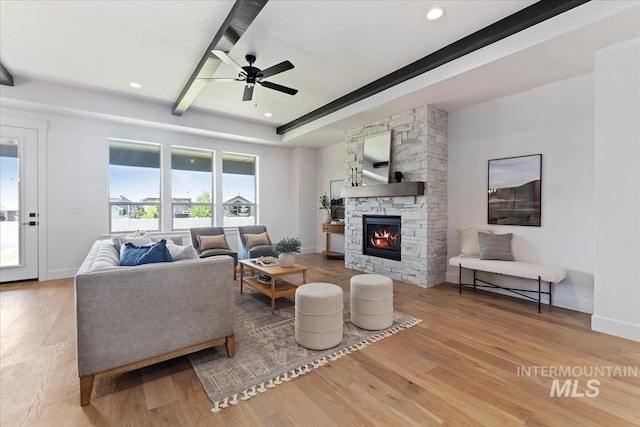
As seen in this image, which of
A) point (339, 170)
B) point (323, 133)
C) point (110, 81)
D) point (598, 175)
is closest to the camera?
point (598, 175)

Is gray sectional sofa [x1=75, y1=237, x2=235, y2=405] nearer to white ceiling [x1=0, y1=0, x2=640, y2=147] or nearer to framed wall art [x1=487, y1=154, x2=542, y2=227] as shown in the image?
white ceiling [x1=0, y1=0, x2=640, y2=147]

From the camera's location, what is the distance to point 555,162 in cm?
357

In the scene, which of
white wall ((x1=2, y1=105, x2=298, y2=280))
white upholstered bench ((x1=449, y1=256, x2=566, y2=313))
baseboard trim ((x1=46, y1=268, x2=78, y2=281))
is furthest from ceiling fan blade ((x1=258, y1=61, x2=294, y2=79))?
baseboard trim ((x1=46, y1=268, x2=78, y2=281))

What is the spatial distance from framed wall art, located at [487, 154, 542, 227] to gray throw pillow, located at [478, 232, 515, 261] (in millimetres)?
271

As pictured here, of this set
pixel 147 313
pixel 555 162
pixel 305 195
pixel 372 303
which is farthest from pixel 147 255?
pixel 305 195

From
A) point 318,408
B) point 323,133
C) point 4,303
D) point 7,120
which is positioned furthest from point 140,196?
point 318,408

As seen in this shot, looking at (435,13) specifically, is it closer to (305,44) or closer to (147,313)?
(305,44)

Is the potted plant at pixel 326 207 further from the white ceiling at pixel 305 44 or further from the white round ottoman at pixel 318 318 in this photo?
the white round ottoman at pixel 318 318

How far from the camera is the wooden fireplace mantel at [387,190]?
4332 mm

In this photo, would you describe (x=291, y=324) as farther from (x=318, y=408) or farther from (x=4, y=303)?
(x=4, y=303)

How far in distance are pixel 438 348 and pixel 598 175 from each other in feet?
7.79

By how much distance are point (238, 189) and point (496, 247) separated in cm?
554

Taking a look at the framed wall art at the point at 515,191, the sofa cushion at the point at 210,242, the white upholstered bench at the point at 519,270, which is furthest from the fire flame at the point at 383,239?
the sofa cushion at the point at 210,242

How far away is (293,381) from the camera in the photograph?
2018 mm
